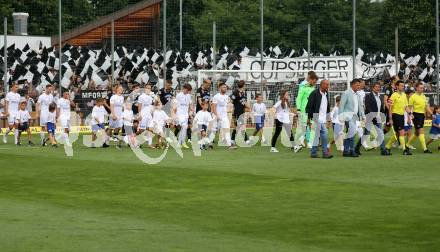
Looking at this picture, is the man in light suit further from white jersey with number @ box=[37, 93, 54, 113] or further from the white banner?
the white banner

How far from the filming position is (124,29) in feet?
174

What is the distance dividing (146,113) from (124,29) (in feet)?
76.6

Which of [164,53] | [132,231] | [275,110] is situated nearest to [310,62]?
[164,53]

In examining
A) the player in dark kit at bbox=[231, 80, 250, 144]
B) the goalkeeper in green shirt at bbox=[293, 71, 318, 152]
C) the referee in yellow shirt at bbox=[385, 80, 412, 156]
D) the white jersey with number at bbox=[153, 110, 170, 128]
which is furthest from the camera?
the player in dark kit at bbox=[231, 80, 250, 144]

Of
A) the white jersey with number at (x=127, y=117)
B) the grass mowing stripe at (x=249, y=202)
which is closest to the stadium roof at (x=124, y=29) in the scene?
the white jersey with number at (x=127, y=117)

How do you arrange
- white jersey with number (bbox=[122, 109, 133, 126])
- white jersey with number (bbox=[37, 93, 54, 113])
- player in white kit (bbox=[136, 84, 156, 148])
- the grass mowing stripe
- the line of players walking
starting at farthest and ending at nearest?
white jersey with number (bbox=[37, 93, 54, 113]) → white jersey with number (bbox=[122, 109, 133, 126]) → player in white kit (bbox=[136, 84, 156, 148]) → the line of players walking → the grass mowing stripe

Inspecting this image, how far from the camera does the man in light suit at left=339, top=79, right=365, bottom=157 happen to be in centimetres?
2605

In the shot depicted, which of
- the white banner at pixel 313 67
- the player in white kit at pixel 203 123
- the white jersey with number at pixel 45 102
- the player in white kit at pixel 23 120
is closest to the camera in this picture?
the player in white kit at pixel 203 123

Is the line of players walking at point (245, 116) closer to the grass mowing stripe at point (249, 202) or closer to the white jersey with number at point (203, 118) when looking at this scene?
the white jersey with number at point (203, 118)

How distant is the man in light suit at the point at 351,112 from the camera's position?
26.0 metres

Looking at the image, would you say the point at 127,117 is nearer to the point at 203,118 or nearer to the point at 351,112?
the point at 203,118

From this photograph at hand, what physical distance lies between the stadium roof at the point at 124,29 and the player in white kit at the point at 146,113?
2044 centimetres

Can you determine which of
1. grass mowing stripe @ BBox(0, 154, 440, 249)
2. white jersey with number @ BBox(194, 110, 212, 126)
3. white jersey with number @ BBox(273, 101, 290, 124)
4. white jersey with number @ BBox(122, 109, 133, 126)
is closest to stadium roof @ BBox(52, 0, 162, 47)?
white jersey with number @ BBox(122, 109, 133, 126)

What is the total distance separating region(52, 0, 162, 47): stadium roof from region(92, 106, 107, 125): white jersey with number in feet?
65.6
